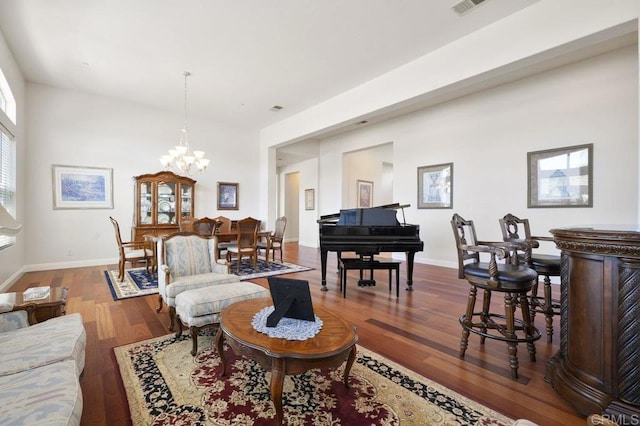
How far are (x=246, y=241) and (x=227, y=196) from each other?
8.20 ft

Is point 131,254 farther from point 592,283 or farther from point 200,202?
point 592,283

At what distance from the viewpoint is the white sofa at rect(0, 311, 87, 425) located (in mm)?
1066

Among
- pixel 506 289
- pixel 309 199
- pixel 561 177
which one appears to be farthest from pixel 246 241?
pixel 561 177

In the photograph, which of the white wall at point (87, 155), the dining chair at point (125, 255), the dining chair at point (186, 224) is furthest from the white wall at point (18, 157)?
the dining chair at point (186, 224)

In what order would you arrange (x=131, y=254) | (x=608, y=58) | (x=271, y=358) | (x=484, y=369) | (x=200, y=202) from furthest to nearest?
(x=200, y=202)
(x=131, y=254)
(x=608, y=58)
(x=484, y=369)
(x=271, y=358)

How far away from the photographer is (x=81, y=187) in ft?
19.1

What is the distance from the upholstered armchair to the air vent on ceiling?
376 cm

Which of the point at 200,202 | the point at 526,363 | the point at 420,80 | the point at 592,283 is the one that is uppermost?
the point at 420,80

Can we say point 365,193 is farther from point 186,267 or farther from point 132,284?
point 186,267

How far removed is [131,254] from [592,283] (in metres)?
5.71

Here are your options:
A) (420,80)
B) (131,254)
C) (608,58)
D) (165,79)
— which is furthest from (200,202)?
(608,58)

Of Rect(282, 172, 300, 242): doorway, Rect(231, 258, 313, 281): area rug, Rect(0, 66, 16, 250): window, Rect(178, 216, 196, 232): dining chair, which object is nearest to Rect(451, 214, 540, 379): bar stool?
Rect(231, 258, 313, 281): area rug

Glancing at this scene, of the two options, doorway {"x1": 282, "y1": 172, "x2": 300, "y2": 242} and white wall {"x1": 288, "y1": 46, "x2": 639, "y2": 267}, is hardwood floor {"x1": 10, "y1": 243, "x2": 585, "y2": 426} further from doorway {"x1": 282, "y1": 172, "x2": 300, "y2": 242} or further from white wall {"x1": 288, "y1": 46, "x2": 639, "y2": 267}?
doorway {"x1": 282, "y1": 172, "x2": 300, "y2": 242}

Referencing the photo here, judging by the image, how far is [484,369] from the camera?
7.11 feet
